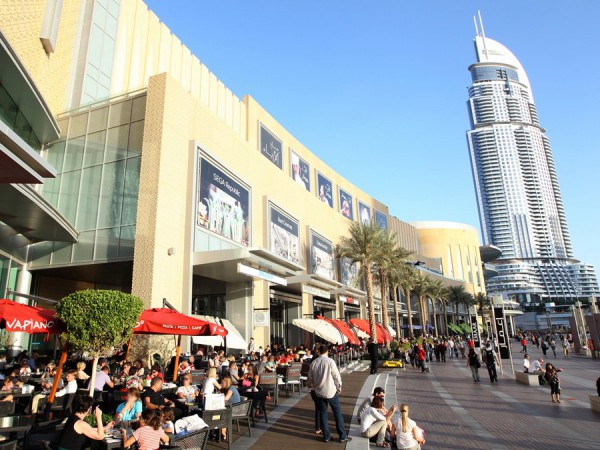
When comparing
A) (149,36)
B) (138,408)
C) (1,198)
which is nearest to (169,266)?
(1,198)

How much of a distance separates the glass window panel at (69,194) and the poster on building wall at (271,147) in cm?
1451

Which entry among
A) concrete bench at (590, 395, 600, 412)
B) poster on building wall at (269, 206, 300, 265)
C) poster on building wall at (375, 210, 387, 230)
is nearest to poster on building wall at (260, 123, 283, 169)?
poster on building wall at (269, 206, 300, 265)

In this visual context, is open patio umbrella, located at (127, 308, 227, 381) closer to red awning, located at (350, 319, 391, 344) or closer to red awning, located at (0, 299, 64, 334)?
red awning, located at (0, 299, 64, 334)

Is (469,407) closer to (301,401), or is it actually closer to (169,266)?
(301,401)

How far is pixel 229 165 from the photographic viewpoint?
81.3ft

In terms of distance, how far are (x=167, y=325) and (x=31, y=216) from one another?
9417 millimetres

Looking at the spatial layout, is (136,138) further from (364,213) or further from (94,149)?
(364,213)

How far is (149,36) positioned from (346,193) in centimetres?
3080

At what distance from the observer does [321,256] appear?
128ft

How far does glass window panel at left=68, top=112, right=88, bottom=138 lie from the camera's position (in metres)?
21.5

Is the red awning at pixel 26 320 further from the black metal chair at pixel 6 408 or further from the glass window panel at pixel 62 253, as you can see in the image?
the glass window panel at pixel 62 253

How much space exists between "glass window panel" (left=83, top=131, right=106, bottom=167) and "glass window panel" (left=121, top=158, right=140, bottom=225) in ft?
7.00

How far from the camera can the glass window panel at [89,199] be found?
1980 centimetres

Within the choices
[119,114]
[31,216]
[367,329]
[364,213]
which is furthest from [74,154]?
[364,213]
